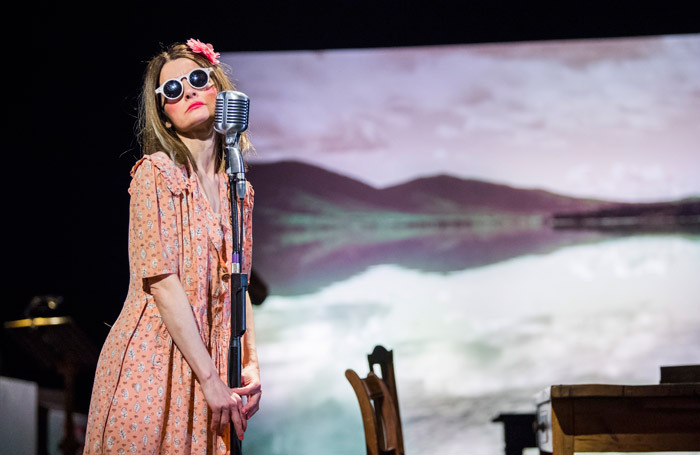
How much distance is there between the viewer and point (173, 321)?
1340 mm

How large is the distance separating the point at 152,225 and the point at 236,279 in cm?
18

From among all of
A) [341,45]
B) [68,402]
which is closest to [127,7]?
[341,45]

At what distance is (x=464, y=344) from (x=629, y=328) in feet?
2.88

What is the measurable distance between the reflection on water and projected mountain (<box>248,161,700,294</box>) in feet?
0.26

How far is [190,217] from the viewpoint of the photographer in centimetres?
145

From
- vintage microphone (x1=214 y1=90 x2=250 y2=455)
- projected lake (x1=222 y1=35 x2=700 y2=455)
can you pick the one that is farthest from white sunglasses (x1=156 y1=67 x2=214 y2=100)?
projected lake (x1=222 y1=35 x2=700 y2=455)

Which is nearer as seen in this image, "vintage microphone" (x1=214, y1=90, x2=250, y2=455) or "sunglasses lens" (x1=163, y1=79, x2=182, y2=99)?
"vintage microphone" (x1=214, y1=90, x2=250, y2=455)

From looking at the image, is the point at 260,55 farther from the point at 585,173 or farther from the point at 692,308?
the point at 692,308

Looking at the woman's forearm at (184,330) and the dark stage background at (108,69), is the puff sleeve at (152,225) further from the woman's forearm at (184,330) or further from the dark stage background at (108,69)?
the dark stage background at (108,69)

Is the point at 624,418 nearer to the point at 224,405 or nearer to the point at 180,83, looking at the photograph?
the point at 224,405

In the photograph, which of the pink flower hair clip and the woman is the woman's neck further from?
the pink flower hair clip

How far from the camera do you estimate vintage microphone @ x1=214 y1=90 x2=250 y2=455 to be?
1.34 m

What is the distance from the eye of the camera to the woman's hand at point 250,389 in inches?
56.3

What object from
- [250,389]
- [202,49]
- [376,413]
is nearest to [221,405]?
[250,389]
